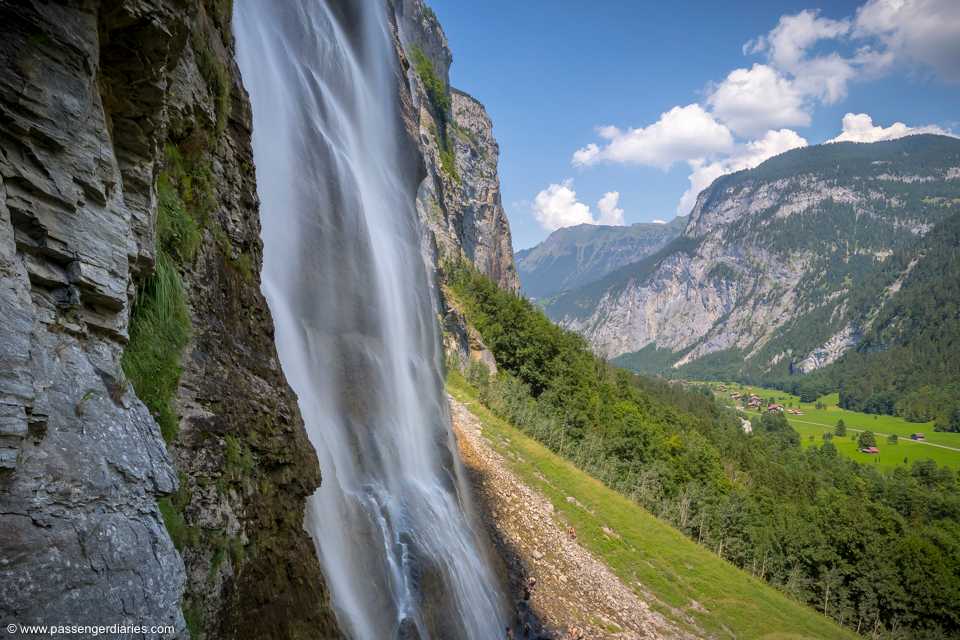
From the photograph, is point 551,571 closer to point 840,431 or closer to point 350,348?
point 350,348

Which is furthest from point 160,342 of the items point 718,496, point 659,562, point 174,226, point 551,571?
point 718,496

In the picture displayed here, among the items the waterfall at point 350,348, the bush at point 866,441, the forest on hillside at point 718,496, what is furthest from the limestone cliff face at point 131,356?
the bush at point 866,441

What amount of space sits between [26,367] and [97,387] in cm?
77

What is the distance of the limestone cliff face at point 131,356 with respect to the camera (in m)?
3.81

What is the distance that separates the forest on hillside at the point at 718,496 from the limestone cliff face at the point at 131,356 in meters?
37.4

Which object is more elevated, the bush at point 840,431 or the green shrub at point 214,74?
the green shrub at point 214,74

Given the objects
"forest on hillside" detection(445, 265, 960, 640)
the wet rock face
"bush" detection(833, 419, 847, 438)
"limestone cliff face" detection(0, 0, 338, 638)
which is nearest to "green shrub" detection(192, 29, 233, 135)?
"limestone cliff face" detection(0, 0, 338, 638)

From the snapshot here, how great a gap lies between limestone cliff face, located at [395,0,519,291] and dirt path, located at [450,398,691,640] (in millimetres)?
21641

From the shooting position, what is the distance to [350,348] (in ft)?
51.5

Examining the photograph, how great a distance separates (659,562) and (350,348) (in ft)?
81.4

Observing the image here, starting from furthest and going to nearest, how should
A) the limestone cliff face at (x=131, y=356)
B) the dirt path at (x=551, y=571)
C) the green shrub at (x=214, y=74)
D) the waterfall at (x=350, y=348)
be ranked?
1. the dirt path at (x=551, y=571)
2. the waterfall at (x=350, y=348)
3. the green shrub at (x=214, y=74)
4. the limestone cliff face at (x=131, y=356)

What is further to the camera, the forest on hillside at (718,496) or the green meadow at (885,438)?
the green meadow at (885,438)

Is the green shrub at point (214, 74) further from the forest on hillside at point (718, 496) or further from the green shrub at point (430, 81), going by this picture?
the green shrub at point (430, 81)

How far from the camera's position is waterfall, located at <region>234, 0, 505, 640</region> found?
12055mm
